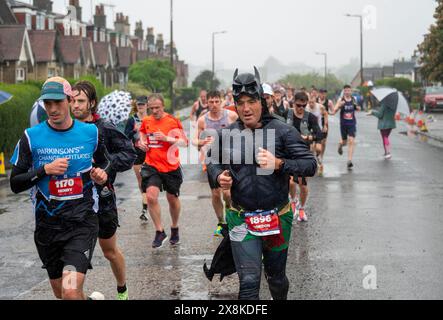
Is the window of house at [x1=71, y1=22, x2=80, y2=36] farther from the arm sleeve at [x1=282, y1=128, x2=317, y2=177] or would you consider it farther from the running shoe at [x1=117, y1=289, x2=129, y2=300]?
the arm sleeve at [x1=282, y1=128, x2=317, y2=177]

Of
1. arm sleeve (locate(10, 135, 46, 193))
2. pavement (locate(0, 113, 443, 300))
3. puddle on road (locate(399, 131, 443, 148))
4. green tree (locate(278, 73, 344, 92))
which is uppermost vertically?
green tree (locate(278, 73, 344, 92))

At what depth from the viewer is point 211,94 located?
9.83 metres

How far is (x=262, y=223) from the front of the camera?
5.10 meters

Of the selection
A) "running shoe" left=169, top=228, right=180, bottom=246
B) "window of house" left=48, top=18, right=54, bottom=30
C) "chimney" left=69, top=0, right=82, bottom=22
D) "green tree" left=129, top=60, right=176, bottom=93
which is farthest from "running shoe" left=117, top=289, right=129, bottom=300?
"chimney" left=69, top=0, right=82, bottom=22

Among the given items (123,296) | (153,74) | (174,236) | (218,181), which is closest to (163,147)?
(174,236)

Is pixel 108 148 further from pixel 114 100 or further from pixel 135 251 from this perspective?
pixel 135 251

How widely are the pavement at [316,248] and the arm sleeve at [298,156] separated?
1.73 meters

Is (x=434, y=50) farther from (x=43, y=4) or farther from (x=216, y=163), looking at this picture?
(x=216, y=163)

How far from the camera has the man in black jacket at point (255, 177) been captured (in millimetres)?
5096

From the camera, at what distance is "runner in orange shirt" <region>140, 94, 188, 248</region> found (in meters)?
8.89

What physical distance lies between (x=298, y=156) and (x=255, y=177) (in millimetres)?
341

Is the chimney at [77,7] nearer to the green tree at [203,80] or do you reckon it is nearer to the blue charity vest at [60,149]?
the green tree at [203,80]

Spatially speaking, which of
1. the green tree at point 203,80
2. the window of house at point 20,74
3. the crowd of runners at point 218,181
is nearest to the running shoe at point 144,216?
the crowd of runners at point 218,181

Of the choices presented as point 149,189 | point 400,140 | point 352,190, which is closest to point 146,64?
point 400,140
